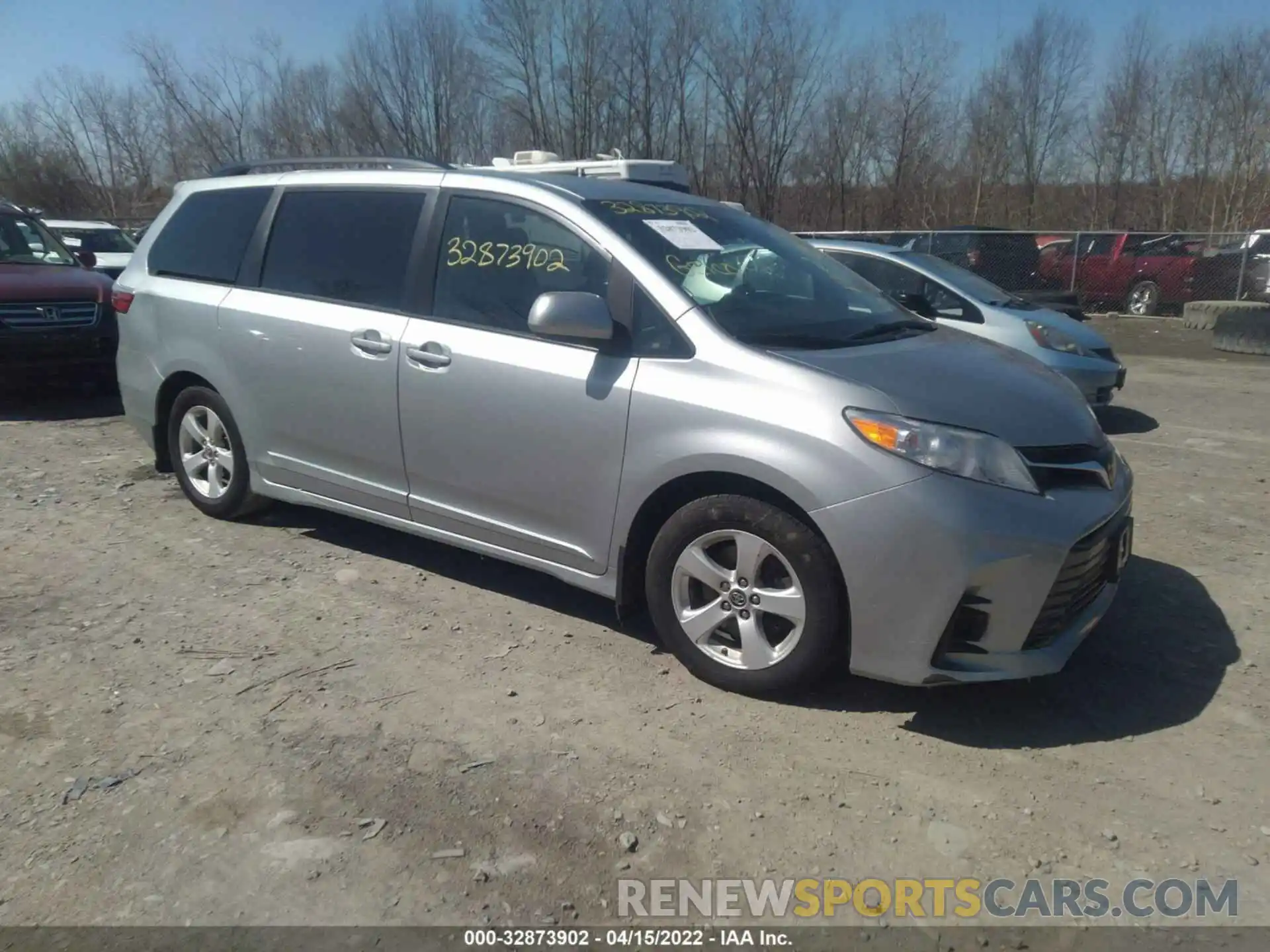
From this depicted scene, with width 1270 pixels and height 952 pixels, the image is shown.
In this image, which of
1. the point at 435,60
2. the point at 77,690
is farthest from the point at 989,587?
the point at 435,60

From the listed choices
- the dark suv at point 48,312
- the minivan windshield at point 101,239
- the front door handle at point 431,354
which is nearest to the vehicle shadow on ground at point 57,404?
the dark suv at point 48,312

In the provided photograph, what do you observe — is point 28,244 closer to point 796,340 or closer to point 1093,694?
point 796,340

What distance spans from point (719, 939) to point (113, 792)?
75.0 inches

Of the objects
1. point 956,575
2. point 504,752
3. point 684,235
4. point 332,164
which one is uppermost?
point 332,164

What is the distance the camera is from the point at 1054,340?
28.0 feet

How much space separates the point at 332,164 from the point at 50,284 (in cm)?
499

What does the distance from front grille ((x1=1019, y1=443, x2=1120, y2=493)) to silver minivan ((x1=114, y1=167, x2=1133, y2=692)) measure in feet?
0.04

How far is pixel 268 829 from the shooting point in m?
2.92

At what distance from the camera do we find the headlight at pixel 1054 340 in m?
8.48

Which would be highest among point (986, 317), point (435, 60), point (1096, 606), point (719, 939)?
point (435, 60)

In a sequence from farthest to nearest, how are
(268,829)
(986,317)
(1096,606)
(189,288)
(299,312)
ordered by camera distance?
(986,317)
(189,288)
(299,312)
(1096,606)
(268,829)

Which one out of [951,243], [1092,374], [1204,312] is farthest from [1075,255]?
[1092,374]

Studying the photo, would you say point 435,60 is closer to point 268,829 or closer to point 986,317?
point 986,317

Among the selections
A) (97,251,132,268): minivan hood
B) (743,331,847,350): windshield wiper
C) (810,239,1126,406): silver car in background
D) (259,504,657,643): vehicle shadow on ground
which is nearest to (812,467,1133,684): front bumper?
(743,331,847,350): windshield wiper
